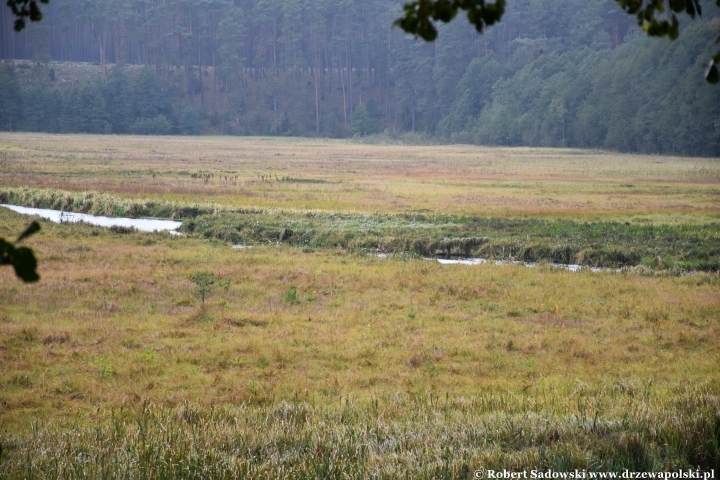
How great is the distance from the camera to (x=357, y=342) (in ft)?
55.0

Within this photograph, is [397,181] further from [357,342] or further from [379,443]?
[379,443]

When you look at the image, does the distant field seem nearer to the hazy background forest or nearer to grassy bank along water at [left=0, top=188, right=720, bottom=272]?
grassy bank along water at [left=0, top=188, right=720, bottom=272]

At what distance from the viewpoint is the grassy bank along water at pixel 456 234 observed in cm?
2856

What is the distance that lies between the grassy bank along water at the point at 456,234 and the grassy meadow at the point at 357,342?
162 mm

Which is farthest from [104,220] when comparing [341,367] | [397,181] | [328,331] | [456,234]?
[341,367]

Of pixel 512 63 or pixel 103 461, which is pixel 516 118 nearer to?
pixel 512 63

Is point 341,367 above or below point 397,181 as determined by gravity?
below

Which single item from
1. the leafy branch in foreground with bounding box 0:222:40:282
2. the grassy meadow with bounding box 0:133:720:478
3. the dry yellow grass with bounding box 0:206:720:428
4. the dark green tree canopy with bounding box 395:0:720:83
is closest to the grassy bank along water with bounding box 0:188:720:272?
the grassy meadow with bounding box 0:133:720:478

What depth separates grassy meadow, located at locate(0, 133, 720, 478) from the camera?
8.02 metres

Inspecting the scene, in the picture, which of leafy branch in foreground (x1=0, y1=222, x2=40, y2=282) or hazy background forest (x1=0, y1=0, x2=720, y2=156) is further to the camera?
hazy background forest (x1=0, y1=0, x2=720, y2=156)

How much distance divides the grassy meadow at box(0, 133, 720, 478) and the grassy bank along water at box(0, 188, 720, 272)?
16 centimetres

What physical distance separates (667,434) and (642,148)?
106557 mm

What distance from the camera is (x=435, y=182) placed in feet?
198

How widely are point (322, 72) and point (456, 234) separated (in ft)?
485
